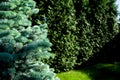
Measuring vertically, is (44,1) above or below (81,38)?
above

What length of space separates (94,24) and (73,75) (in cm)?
477

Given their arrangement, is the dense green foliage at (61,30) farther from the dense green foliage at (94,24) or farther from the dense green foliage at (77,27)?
the dense green foliage at (94,24)

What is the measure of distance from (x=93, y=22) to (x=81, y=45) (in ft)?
6.99

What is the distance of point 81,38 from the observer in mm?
17031

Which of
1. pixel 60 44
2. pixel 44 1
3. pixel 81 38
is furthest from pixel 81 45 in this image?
pixel 44 1

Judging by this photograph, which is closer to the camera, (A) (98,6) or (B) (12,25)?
(B) (12,25)

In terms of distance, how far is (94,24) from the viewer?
60.9 feet

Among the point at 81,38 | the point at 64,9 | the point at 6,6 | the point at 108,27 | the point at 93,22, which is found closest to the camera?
the point at 6,6

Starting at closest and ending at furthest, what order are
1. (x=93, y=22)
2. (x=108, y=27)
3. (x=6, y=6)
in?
(x=6, y=6), (x=93, y=22), (x=108, y=27)

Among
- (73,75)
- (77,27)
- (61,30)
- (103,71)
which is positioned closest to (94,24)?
(77,27)

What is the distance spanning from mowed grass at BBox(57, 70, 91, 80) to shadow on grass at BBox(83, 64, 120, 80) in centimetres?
41

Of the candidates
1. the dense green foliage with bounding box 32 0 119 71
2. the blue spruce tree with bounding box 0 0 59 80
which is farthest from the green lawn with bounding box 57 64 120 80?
the blue spruce tree with bounding box 0 0 59 80

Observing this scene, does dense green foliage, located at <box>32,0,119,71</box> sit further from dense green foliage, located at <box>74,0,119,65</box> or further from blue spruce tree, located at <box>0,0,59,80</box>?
blue spruce tree, located at <box>0,0,59,80</box>

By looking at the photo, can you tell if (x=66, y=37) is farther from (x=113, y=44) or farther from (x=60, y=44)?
(x=113, y=44)
